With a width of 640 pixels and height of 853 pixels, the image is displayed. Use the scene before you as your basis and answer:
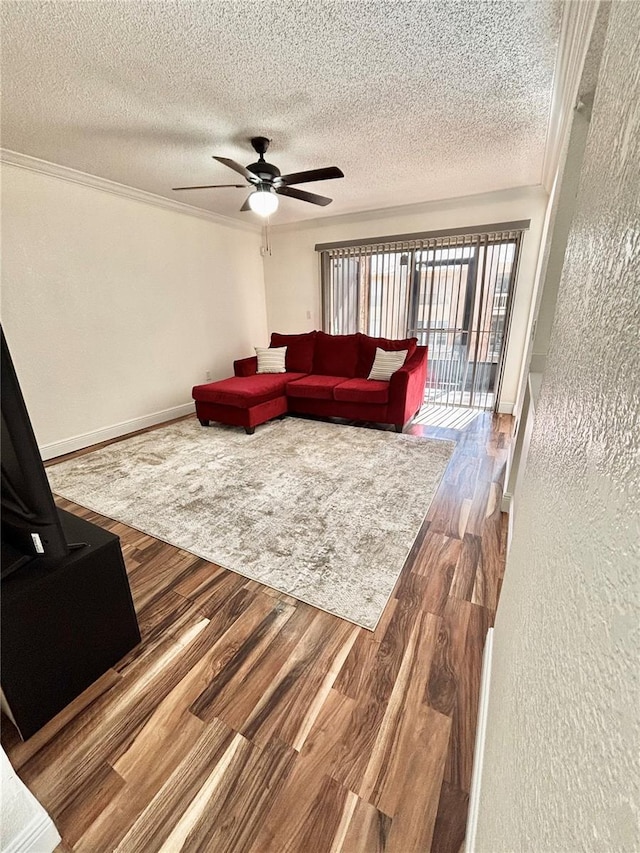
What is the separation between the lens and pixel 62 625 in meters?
1.23

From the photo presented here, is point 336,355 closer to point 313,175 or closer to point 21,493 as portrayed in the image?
point 313,175

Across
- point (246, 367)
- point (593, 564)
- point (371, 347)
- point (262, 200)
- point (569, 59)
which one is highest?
point (569, 59)

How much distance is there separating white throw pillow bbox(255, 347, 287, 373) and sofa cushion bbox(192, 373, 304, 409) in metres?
0.32

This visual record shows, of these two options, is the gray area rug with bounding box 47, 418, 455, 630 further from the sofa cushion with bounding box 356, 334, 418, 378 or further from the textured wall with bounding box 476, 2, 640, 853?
the textured wall with bounding box 476, 2, 640, 853

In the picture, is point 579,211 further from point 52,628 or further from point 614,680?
point 52,628

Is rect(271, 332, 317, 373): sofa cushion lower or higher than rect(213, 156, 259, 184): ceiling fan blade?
lower

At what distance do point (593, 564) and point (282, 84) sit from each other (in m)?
2.73

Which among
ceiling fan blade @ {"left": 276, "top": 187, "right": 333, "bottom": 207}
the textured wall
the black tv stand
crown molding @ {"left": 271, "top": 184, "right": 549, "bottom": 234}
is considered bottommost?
the black tv stand

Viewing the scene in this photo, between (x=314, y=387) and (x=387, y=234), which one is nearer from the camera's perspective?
(x=314, y=387)

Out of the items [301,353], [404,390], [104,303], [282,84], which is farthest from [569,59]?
[104,303]

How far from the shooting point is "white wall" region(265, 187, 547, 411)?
398 cm

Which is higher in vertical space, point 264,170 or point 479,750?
point 264,170

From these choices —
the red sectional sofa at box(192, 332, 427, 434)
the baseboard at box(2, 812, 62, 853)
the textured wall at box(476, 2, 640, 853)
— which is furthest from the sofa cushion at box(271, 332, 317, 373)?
the baseboard at box(2, 812, 62, 853)

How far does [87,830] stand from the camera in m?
0.97
